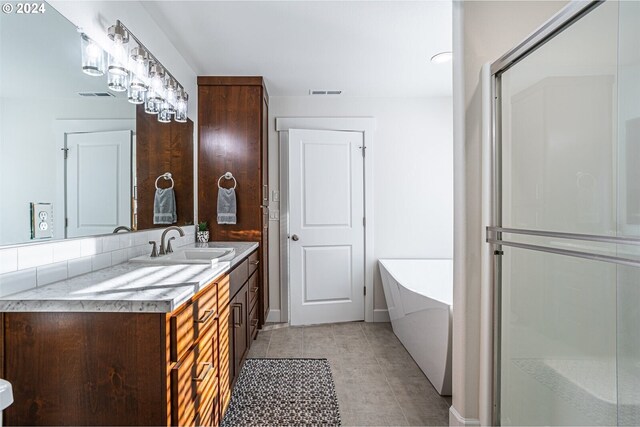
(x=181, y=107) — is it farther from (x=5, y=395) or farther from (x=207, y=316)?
(x=5, y=395)

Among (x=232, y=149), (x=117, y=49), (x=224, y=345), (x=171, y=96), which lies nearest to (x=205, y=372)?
(x=224, y=345)

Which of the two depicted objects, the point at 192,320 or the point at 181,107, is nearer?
the point at 192,320

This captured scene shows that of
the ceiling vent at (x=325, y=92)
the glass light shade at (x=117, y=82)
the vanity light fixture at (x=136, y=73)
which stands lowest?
the glass light shade at (x=117, y=82)

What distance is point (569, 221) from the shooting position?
1233 millimetres

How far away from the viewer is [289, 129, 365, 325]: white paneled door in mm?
3574

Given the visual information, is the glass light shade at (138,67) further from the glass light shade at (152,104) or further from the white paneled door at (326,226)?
the white paneled door at (326,226)

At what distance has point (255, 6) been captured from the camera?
6.86 feet

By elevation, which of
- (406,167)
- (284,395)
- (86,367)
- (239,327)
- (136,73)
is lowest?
(284,395)

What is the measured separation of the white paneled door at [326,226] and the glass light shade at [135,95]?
168 centimetres

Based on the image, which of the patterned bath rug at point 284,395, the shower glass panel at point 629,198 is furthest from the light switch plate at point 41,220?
the shower glass panel at point 629,198

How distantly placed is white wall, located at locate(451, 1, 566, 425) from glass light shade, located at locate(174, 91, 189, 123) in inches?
76.0

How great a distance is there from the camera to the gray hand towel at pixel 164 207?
7.73 feet

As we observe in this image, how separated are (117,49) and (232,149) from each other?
150 cm

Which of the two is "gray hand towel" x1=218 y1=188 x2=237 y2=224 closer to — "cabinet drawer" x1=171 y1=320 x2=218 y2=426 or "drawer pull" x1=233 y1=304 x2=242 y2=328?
"drawer pull" x1=233 y1=304 x2=242 y2=328
